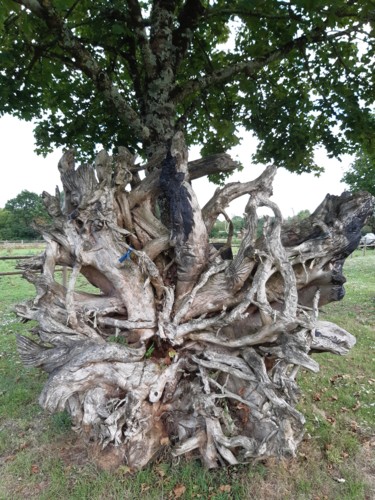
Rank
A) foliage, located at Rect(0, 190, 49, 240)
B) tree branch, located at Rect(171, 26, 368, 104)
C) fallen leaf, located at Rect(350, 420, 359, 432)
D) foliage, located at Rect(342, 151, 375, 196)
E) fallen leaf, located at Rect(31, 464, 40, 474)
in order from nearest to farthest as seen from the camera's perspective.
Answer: fallen leaf, located at Rect(31, 464, 40, 474) → fallen leaf, located at Rect(350, 420, 359, 432) → tree branch, located at Rect(171, 26, 368, 104) → foliage, located at Rect(342, 151, 375, 196) → foliage, located at Rect(0, 190, 49, 240)

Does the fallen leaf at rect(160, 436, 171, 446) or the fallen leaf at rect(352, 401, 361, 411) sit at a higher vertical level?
the fallen leaf at rect(160, 436, 171, 446)

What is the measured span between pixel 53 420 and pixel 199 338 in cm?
226

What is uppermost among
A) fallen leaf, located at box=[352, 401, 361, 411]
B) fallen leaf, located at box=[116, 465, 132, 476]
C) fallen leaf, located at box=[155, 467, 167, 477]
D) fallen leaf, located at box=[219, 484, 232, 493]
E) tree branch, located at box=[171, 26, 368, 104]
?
tree branch, located at box=[171, 26, 368, 104]

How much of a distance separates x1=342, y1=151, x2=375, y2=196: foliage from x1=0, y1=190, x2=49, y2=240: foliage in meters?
43.9

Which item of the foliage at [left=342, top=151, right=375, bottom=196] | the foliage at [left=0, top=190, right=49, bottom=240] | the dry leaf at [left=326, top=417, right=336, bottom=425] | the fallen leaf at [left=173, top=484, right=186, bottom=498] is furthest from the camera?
the foliage at [left=0, top=190, right=49, bottom=240]

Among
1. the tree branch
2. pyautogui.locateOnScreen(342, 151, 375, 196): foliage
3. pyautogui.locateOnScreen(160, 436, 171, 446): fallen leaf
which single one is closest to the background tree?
pyautogui.locateOnScreen(342, 151, 375, 196): foliage

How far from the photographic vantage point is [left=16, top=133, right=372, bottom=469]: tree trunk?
11.5 ft

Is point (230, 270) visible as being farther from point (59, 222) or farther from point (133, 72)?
point (133, 72)

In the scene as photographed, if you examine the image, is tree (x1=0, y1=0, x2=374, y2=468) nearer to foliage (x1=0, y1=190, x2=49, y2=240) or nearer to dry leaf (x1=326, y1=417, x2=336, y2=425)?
dry leaf (x1=326, y1=417, x2=336, y2=425)

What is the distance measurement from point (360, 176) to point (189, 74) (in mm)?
22704

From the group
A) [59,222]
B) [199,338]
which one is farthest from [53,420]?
[59,222]

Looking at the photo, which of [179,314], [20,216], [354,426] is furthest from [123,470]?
[20,216]

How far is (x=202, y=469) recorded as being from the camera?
3488 millimetres

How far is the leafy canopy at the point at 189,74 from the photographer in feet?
17.7
